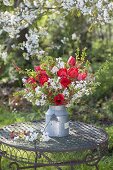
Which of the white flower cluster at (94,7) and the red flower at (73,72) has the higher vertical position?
the white flower cluster at (94,7)

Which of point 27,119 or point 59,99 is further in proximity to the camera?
point 27,119

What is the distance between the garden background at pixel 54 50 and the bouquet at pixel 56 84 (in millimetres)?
718

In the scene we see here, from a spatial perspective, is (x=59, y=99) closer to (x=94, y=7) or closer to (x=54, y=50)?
(x=94, y=7)

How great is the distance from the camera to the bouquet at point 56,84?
392cm

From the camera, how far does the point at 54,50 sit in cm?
909

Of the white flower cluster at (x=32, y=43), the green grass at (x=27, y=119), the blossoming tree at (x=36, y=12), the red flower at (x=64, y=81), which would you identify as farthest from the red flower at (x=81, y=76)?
the white flower cluster at (x=32, y=43)

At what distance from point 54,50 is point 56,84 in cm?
522

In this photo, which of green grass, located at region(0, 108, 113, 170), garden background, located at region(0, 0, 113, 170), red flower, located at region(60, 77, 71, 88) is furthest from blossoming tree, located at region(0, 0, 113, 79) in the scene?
red flower, located at region(60, 77, 71, 88)

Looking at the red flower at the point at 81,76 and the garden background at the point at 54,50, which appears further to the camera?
the garden background at the point at 54,50

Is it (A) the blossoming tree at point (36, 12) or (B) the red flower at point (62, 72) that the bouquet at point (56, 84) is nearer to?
(B) the red flower at point (62, 72)

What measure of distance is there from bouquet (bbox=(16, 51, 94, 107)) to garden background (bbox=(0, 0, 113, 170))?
28.3 inches

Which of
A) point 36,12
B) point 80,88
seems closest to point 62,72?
point 80,88

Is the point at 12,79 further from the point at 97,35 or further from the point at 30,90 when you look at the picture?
the point at 30,90

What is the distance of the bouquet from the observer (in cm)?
392
